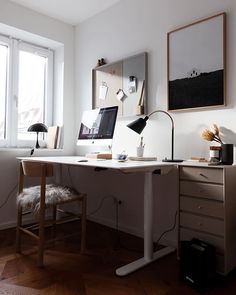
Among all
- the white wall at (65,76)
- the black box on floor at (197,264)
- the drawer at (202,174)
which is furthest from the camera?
the white wall at (65,76)

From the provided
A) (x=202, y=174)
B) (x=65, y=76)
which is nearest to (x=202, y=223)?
(x=202, y=174)

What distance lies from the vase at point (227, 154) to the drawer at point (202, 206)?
0.98ft

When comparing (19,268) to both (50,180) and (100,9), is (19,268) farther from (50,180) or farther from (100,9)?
(100,9)

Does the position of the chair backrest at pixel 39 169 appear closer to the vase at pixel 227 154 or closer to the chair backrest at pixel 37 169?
the chair backrest at pixel 37 169

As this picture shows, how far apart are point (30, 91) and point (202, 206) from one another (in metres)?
2.38

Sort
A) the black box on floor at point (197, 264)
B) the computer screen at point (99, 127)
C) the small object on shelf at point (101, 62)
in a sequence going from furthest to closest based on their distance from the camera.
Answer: the small object on shelf at point (101, 62) → the computer screen at point (99, 127) → the black box on floor at point (197, 264)

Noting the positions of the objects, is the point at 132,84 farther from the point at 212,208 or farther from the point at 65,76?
the point at 212,208

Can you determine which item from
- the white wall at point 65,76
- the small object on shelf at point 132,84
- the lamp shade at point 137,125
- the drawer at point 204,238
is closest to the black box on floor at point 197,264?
the drawer at point 204,238

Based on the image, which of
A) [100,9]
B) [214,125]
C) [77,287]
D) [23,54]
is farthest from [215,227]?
[23,54]

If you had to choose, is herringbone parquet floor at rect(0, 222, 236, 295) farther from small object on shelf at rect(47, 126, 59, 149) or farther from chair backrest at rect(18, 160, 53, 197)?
small object on shelf at rect(47, 126, 59, 149)

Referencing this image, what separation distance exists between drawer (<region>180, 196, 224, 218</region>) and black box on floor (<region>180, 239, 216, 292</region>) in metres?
0.19

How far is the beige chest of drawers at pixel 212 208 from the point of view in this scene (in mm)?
1667

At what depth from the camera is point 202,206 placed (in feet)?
5.79

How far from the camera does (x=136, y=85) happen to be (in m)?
2.54
